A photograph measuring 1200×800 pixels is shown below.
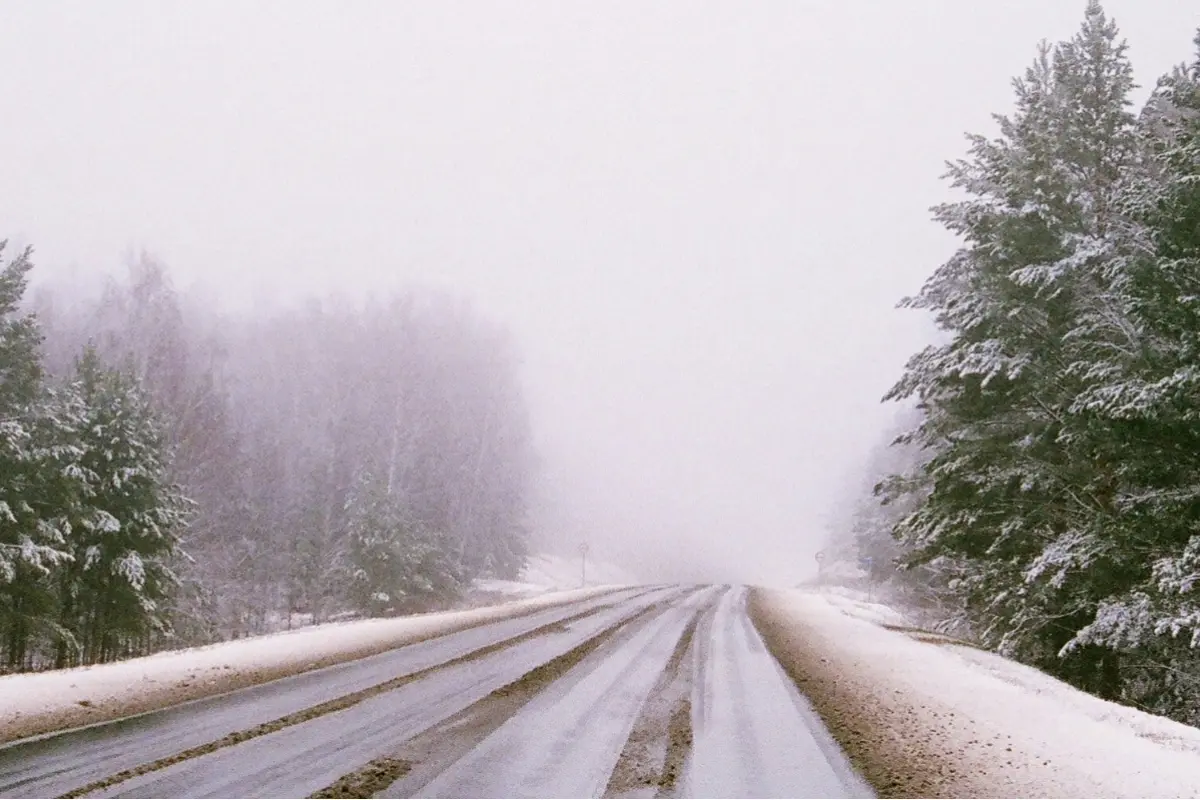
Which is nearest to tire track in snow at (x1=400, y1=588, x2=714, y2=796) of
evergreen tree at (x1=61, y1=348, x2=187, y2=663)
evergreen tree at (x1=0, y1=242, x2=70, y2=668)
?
evergreen tree at (x1=0, y1=242, x2=70, y2=668)

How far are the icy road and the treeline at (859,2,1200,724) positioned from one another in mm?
6176

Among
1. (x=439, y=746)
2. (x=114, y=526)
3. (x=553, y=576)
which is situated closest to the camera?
→ (x=439, y=746)

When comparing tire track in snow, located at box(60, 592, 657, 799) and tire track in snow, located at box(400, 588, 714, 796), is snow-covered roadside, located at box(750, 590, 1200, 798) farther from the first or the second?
tire track in snow, located at box(60, 592, 657, 799)

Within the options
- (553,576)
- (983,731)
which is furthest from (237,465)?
(983,731)

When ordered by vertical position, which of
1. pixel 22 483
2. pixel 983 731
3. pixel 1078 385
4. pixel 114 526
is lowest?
pixel 983 731

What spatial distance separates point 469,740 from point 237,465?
6004cm

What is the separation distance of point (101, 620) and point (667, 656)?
21418mm

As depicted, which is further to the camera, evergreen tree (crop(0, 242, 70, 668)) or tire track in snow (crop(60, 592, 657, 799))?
evergreen tree (crop(0, 242, 70, 668))

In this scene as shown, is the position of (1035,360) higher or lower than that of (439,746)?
higher

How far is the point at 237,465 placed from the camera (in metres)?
59.8

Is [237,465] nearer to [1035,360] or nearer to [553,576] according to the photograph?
[553,576]

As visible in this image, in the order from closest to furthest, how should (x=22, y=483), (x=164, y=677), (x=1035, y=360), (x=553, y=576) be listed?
(x=164, y=677) → (x=1035, y=360) → (x=22, y=483) → (x=553, y=576)

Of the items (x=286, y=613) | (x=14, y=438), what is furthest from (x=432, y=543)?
(x=14, y=438)

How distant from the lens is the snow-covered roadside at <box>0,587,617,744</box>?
26.3ft
